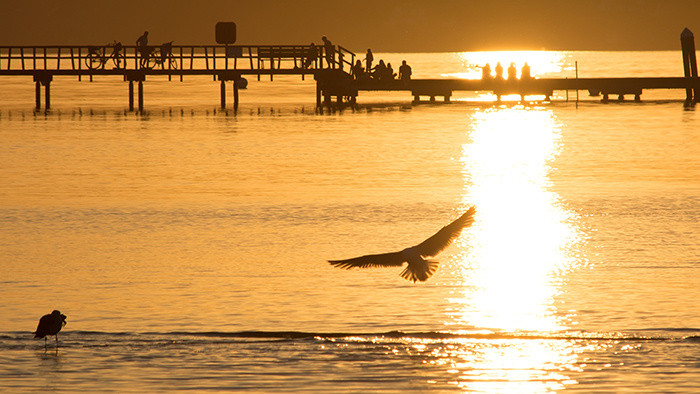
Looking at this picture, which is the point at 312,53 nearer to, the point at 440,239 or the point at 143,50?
the point at 143,50

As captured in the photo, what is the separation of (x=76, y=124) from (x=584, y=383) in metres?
49.8

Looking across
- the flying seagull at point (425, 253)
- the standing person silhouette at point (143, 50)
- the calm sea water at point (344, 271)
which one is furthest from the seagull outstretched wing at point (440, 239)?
the standing person silhouette at point (143, 50)

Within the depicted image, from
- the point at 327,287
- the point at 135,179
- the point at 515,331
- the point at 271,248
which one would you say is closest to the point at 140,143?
the point at 135,179

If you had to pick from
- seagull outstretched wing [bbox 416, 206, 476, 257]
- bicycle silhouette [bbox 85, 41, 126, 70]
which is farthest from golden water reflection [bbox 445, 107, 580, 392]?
bicycle silhouette [bbox 85, 41, 126, 70]

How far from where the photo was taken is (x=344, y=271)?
18.5 m

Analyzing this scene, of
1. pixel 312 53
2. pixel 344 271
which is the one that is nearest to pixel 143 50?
pixel 312 53

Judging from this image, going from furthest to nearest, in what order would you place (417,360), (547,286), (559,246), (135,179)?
(135,179)
(559,246)
(547,286)
(417,360)

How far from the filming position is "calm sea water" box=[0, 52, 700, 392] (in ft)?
41.6

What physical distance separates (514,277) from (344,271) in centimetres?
265

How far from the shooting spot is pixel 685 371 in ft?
40.3

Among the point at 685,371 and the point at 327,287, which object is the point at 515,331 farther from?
the point at 327,287

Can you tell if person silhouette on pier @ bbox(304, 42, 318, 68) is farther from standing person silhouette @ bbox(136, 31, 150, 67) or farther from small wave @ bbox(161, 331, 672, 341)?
small wave @ bbox(161, 331, 672, 341)

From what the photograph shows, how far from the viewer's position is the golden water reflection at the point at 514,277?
1255 cm

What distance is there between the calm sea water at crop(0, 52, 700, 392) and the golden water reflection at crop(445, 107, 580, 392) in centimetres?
5
